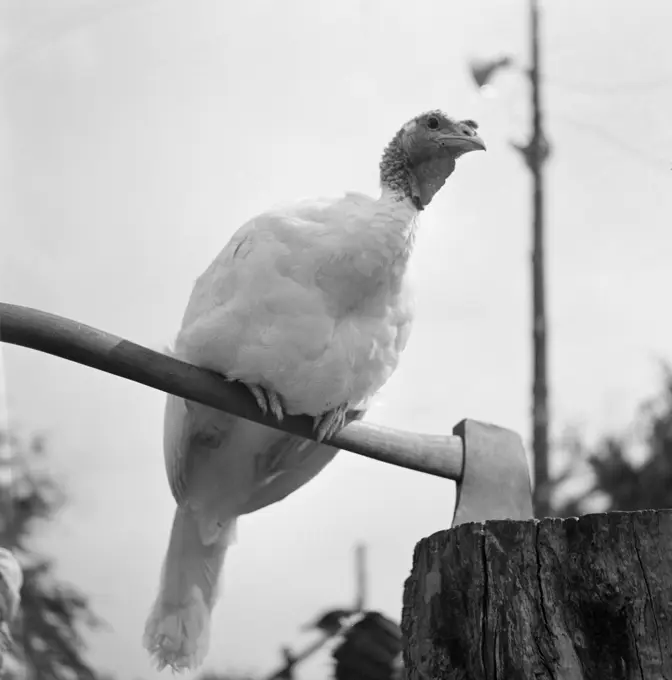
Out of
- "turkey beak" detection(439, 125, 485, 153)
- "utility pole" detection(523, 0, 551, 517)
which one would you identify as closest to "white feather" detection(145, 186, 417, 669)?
"turkey beak" detection(439, 125, 485, 153)

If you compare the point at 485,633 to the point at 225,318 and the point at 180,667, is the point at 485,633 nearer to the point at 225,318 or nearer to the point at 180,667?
the point at 225,318

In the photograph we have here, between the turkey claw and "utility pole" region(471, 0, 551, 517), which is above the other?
"utility pole" region(471, 0, 551, 517)

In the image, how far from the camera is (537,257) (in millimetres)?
5539

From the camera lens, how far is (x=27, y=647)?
13.8 feet

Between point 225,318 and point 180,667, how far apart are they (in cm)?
Answer: 118

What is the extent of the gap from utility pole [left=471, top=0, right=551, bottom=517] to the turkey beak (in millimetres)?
2821

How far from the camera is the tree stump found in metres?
1.52

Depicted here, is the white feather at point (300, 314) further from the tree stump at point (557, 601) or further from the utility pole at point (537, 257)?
the utility pole at point (537, 257)

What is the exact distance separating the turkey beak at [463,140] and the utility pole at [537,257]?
9.25 feet

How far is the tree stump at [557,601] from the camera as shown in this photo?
60.0 inches

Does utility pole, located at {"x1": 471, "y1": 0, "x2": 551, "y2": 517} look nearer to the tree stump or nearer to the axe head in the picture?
the axe head

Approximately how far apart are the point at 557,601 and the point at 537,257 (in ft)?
13.7

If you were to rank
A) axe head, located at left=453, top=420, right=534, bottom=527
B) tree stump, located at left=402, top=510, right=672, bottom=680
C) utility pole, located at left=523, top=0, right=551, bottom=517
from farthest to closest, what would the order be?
utility pole, located at left=523, top=0, right=551, bottom=517 < axe head, located at left=453, top=420, right=534, bottom=527 < tree stump, located at left=402, top=510, right=672, bottom=680

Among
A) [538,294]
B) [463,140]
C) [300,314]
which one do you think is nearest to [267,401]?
[300,314]
